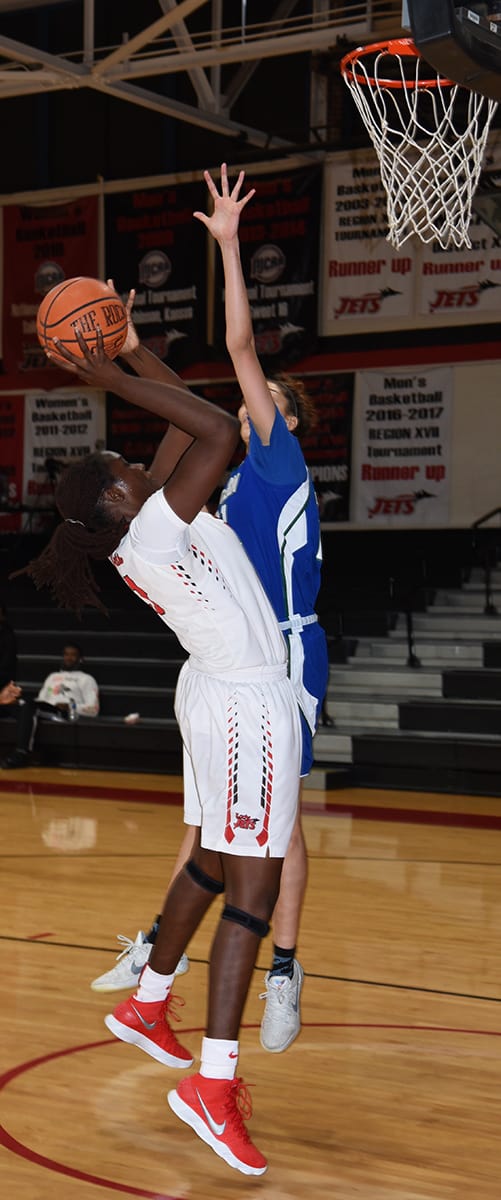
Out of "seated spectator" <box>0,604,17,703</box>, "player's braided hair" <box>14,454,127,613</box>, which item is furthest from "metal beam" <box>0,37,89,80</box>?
"player's braided hair" <box>14,454,127,613</box>

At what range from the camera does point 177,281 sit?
52.4 ft

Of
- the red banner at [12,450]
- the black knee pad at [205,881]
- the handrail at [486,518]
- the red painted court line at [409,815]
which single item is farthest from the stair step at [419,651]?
the black knee pad at [205,881]

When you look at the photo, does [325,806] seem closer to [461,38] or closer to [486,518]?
[486,518]

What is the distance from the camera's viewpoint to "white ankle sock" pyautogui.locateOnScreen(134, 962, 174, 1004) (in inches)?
145

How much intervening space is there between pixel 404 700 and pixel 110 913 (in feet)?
20.7

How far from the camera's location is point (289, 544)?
4035 millimetres

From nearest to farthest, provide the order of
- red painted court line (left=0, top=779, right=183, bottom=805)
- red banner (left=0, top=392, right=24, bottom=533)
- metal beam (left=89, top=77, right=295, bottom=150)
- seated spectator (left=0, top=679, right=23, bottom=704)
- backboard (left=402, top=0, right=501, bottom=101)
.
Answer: backboard (left=402, top=0, right=501, bottom=101), red painted court line (left=0, top=779, right=183, bottom=805), seated spectator (left=0, top=679, right=23, bottom=704), metal beam (left=89, top=77, right=295, bottom=150), red banner (left=0, top=392, right=24, bottom=533)

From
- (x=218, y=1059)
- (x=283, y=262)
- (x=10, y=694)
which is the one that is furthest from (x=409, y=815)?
(x=283, y=262)

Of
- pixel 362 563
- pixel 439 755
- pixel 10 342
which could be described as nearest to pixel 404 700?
pixel 439 755

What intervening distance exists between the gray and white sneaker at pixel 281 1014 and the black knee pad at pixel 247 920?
2.49 feet

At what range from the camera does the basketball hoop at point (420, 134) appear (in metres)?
6.29

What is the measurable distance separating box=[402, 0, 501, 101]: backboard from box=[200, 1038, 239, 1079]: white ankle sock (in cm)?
280

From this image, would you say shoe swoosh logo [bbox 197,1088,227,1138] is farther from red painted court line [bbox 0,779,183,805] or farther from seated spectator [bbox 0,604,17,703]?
seated spectator [bbox 0,604,17,703]

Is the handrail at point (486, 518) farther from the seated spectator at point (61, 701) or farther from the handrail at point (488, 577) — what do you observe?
the seated spectator at point (61, 701)
